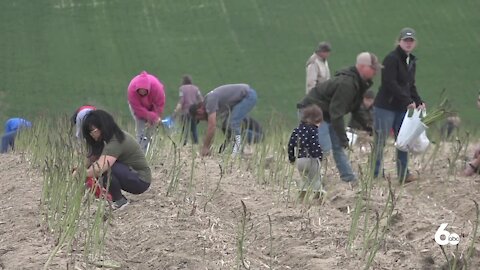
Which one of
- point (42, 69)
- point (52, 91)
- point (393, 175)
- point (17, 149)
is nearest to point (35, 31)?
point (42, 69)

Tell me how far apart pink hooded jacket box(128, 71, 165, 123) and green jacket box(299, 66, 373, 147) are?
1.51 meters

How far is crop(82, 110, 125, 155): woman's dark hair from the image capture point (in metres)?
5.61

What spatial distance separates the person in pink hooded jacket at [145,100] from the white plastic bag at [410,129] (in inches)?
82.8

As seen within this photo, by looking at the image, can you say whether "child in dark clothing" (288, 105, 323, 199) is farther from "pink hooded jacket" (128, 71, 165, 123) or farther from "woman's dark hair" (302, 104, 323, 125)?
"pink hooded jacket" (128, 71, 165, 123)

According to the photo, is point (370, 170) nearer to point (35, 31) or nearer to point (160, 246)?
point (160, 246)

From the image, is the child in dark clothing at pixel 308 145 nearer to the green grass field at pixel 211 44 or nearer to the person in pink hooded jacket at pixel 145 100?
the person in pink hooded jacket at pixel 145 100

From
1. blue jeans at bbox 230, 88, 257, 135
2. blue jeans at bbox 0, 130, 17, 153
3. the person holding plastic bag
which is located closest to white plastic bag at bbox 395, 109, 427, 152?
the person holding plastic bag

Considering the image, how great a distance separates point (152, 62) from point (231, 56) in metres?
2.52

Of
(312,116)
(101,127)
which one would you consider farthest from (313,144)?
(101,127)

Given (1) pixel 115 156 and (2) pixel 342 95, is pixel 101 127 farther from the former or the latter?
(2) pixel 342 95

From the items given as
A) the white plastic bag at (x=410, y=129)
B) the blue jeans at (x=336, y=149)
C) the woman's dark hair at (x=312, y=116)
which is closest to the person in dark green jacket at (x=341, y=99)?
the blue jeans at (x=336, y=149)

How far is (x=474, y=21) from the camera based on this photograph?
2961 centimetres

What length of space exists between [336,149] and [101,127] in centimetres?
228

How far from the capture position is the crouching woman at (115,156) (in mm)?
5617
